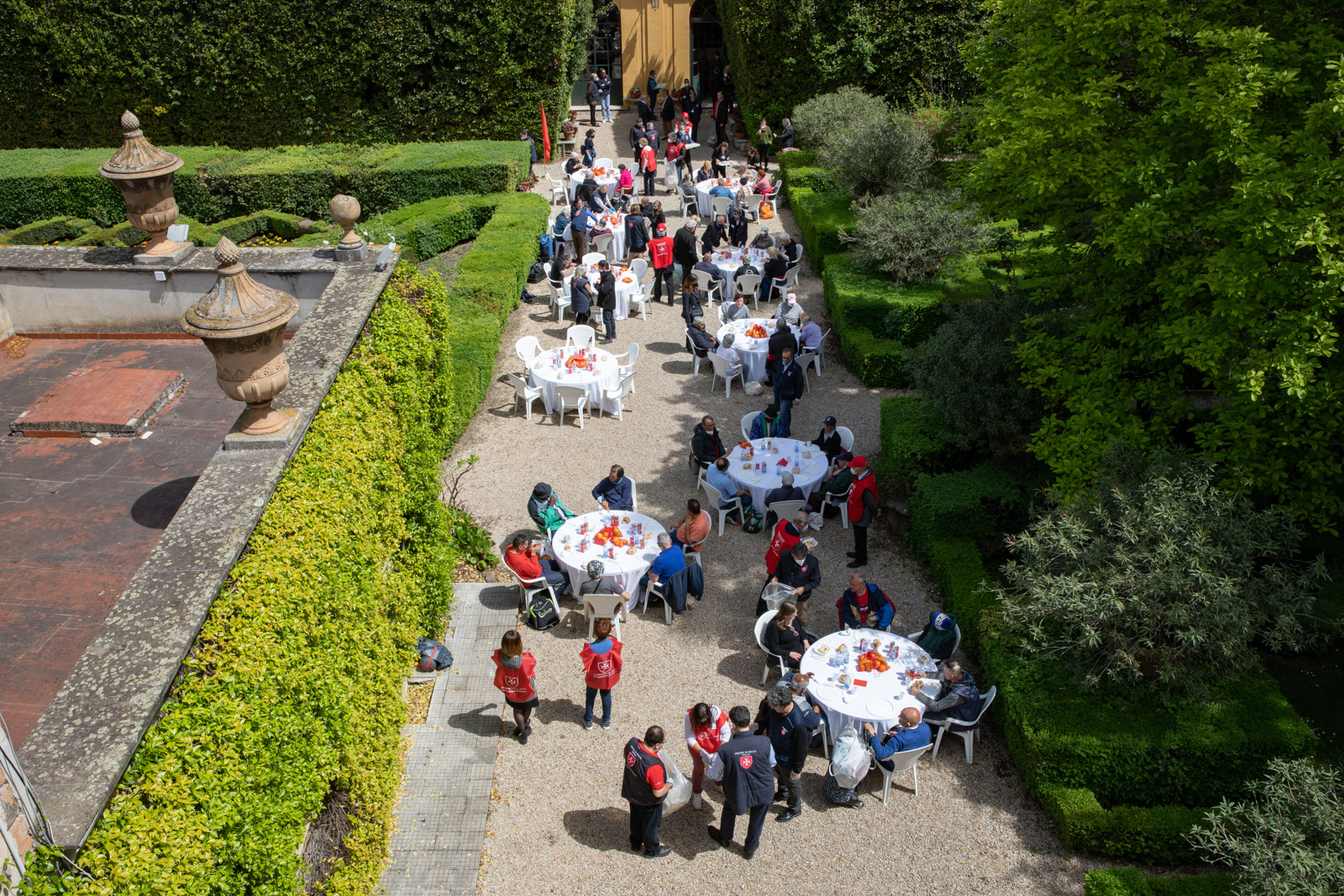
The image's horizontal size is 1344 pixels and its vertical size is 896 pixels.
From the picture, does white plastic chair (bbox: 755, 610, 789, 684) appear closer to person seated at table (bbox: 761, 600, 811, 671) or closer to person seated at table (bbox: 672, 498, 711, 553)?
person seated at table (bbox: 761, 600, 811, 671)

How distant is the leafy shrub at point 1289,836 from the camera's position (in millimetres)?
7047

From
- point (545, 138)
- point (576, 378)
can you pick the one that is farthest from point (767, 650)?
point (545, 138)

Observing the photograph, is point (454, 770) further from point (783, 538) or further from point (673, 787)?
point (783, 538)

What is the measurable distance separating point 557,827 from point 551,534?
3.81 meters

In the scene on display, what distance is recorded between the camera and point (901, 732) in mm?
8953

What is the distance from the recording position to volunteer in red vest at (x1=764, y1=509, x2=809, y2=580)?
11039 millimetres

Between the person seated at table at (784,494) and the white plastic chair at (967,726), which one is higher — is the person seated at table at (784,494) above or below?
above

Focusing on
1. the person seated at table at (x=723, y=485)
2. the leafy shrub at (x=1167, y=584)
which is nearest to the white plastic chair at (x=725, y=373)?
the person seated at table at (x=723, y=485)

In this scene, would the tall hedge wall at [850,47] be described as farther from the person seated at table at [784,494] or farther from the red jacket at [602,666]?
the red jacket at [602,666]

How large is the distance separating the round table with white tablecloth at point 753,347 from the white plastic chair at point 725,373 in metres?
0.12

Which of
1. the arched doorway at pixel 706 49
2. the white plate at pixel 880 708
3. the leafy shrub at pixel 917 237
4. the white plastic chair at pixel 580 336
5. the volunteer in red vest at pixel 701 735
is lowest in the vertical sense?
the white plate at pixel 880 708

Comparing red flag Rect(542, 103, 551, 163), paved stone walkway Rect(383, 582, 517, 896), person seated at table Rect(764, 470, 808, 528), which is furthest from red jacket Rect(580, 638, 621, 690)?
red flag Rect(542, 103, 551, 163)

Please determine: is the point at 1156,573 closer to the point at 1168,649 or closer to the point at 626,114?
the point at 1168,649

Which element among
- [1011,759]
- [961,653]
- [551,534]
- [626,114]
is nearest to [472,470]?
[551,534]
